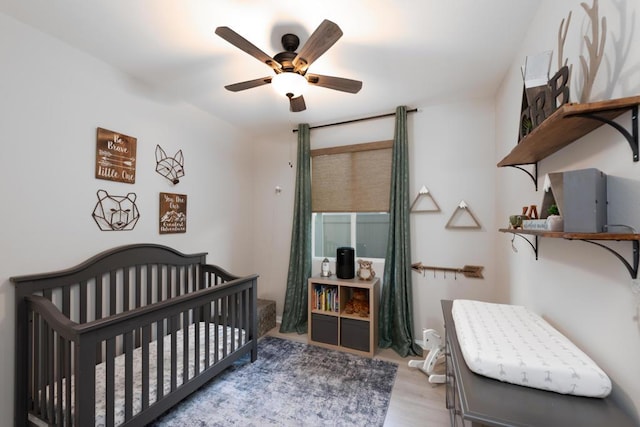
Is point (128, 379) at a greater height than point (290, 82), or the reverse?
point (290, 82)

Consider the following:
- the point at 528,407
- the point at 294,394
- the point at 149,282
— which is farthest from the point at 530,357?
the point at 149,282

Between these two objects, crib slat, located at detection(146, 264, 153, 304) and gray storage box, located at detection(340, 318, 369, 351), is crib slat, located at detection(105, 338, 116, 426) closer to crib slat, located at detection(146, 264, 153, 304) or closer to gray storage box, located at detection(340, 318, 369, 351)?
crib slat, located at detection(146, 264, 153, 304)

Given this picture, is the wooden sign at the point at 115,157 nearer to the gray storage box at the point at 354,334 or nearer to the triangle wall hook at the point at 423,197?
the gray storage box at the point at 354,334

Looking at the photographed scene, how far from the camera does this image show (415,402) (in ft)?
6.26

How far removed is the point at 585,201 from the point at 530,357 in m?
0.56

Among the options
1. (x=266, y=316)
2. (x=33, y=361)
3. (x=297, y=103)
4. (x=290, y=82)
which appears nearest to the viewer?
(x=33, y=361)

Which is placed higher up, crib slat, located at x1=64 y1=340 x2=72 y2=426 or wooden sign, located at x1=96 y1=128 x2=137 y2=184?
wooden sign, located at x1=96 y1=128 x2=137 y2=184

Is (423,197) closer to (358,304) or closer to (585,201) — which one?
(358,304)

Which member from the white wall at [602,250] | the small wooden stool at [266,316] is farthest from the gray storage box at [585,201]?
the small wooden stool at [266,316]

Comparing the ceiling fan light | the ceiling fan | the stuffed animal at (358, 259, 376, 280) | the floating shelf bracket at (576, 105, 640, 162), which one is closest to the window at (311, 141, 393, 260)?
the stuffed animal at (358, 259, 376, 280)

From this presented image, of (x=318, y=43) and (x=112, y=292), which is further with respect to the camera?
(x=112, y=292)

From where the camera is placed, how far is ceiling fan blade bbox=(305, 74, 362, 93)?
176 cm

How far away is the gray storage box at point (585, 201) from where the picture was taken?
0.80 m

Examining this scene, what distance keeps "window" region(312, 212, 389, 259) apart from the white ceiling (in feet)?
4.28
